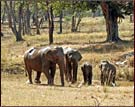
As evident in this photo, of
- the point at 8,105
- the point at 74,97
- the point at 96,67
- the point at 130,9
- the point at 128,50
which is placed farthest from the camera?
the point at 130,9

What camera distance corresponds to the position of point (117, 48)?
26.0 metres

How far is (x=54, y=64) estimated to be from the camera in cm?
1409

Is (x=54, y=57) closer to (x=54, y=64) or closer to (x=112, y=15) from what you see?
(x=54, y=64)

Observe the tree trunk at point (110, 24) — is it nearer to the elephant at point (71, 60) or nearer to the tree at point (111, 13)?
the tree at point (111, 13)

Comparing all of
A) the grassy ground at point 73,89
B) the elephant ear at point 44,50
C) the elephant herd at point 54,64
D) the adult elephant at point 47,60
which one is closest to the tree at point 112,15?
the grassy ground at point 73,89

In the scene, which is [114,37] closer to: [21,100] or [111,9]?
[111,9]

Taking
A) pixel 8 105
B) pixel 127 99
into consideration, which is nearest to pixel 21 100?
pixel 8 105

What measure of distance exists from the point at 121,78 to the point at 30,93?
9.17m

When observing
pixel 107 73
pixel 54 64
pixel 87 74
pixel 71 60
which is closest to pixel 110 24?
pixel 71 60

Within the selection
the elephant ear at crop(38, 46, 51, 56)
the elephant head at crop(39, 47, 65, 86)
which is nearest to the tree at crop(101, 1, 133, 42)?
the elephant ear at crop(38, 46, 51, 56)

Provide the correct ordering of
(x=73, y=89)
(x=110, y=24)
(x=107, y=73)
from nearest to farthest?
1. (x=73, y=89)
2. (x=107, y=73)
3. (x=110, y=24)

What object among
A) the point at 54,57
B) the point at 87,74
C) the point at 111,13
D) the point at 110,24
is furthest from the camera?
the point at 111,13

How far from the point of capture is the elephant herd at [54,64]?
13.6 meters

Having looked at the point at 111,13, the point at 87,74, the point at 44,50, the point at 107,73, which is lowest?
the point at 87,74
